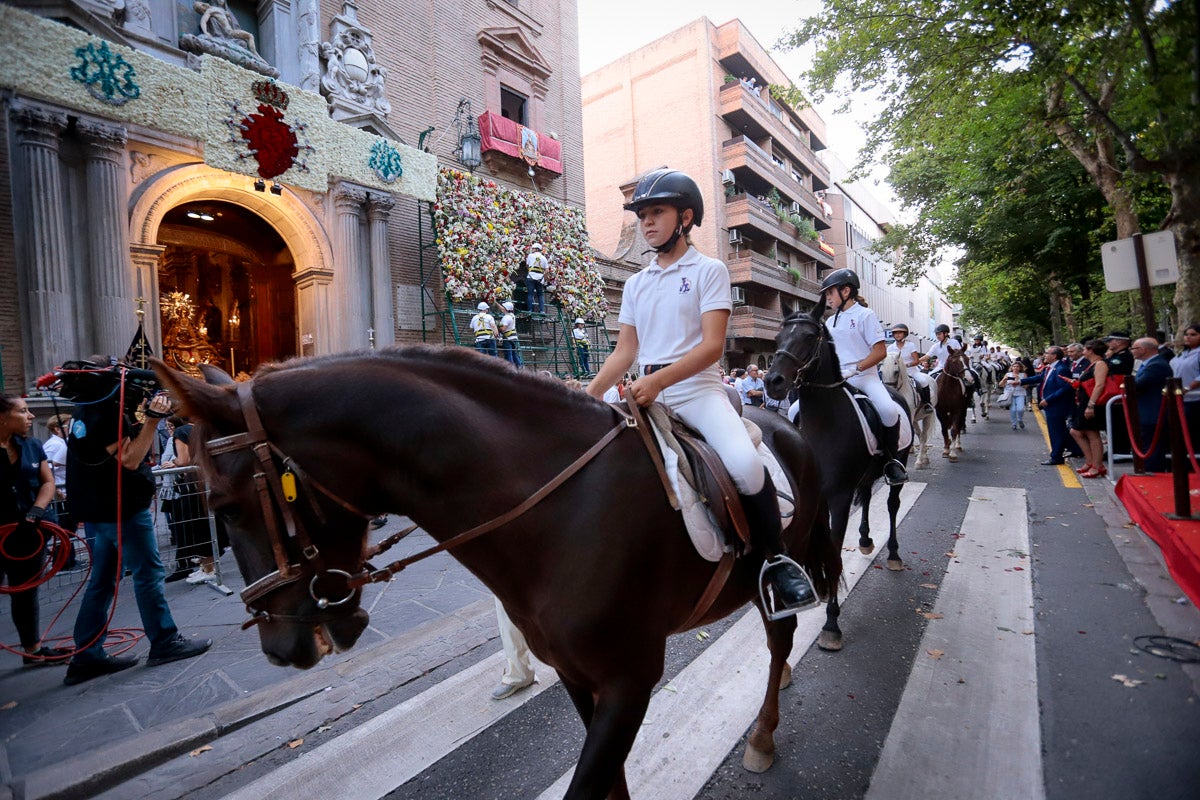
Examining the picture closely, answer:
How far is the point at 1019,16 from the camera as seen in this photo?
4609 mm

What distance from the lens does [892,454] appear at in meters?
5.38

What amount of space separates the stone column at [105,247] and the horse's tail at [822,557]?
10.5 m

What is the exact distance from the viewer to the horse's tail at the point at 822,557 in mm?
3402

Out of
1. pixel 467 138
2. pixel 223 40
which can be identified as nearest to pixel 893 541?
pixel 223 40

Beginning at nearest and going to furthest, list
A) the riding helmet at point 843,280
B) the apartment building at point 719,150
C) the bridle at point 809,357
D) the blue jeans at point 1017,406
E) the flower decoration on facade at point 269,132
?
the bridle at point 809,357
the riding helmet at point 843,280
the flower decoration on facade at point 269,132
the blue jeans at point 1017,406
the apartment building at point 719,150

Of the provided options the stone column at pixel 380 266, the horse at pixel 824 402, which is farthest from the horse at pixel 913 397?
the stone column at pixel 380 266

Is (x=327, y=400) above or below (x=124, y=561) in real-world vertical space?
above

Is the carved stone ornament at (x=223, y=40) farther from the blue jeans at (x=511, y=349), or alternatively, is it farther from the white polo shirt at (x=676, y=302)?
the white polo shirt at (x=676, y=302)

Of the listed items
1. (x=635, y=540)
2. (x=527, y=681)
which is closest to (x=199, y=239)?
(x=527, y=681)

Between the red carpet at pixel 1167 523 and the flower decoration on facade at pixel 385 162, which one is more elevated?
the flower decoration on facade at pixel 385 162

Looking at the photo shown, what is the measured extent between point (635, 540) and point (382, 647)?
3195 mm

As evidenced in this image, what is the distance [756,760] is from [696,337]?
6.87 ft

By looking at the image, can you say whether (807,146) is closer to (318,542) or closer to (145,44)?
(145,44)

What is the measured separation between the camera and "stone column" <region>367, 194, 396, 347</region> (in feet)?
41.9
